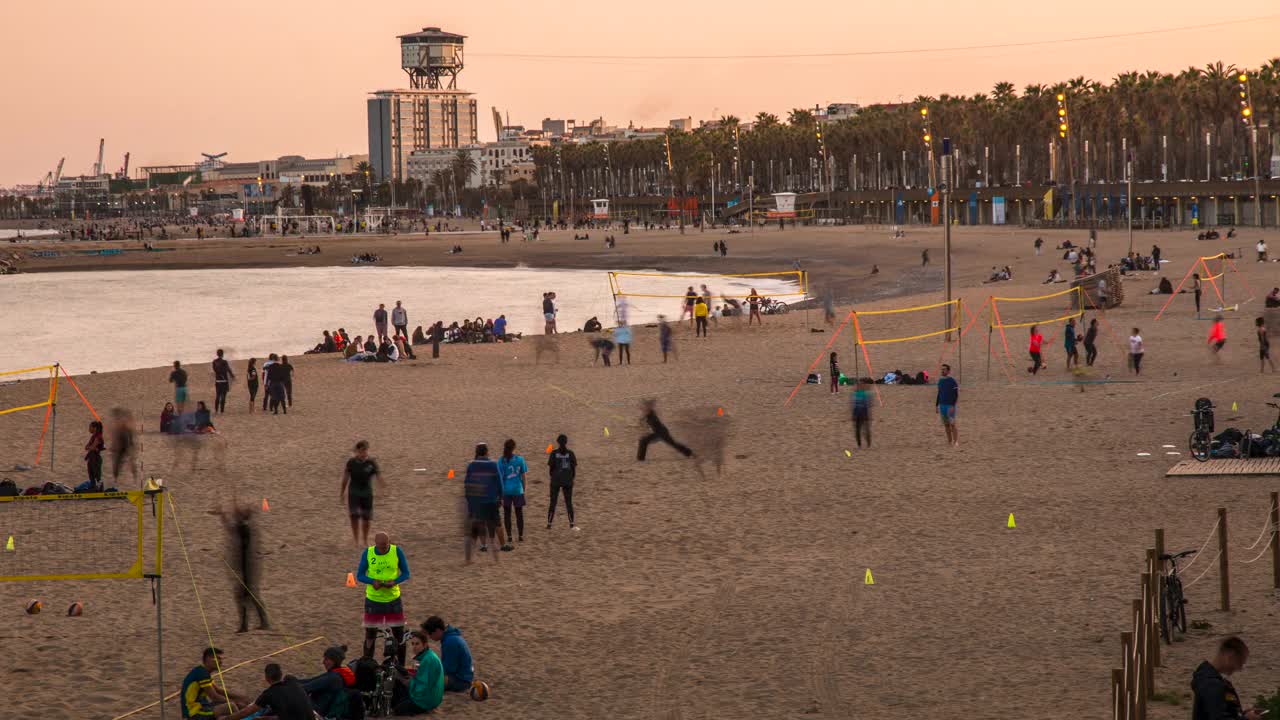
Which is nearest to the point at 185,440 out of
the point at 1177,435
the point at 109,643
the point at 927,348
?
the point at 109,643

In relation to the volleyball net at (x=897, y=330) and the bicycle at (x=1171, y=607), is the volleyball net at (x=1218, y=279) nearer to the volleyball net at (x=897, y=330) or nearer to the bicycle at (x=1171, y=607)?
the volleyball net at (x=897, y=330)

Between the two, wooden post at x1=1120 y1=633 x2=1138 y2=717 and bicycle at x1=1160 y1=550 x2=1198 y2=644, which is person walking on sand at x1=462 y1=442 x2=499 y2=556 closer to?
bicycle at x1=1160 y1=550 x2=1198 y2=644

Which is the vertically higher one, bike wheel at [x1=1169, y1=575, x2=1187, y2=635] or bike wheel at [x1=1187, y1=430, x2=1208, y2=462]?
bike wheel at [x1=1187, y1=430, x2=1208, y2=462]

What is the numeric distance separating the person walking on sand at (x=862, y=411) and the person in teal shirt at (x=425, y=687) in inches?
427

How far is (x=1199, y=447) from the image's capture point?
17.2 metres

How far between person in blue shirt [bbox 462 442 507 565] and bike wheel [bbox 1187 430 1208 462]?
9.32m

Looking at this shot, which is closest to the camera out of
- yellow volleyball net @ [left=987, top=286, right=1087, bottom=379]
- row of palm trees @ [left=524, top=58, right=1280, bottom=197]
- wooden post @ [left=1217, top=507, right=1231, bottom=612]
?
wooden post @ [left=1217, top=507, right=1231, bottom=612]

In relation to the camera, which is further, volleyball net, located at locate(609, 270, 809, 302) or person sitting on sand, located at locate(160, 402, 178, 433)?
volleyball net, located at locate(609, 270, 809, 302)

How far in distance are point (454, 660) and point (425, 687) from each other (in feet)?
1.62

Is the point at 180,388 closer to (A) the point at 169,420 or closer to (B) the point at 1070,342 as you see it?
(A) the point at 169,420

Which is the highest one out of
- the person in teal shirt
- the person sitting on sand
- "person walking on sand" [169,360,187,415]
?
"person walking on sand" [169,360,187,415]

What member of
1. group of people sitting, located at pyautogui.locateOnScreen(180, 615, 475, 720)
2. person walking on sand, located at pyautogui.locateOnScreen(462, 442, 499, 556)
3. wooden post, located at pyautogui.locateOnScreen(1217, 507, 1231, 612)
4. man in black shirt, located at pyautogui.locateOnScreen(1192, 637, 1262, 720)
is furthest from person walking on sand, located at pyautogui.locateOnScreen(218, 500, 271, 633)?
wooden post, located at pyautogui.locateOnScreen(1217, 507, 1231, 612)

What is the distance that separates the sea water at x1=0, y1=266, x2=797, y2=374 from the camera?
42.5 m

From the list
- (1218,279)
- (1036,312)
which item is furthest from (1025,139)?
(1036,312)
